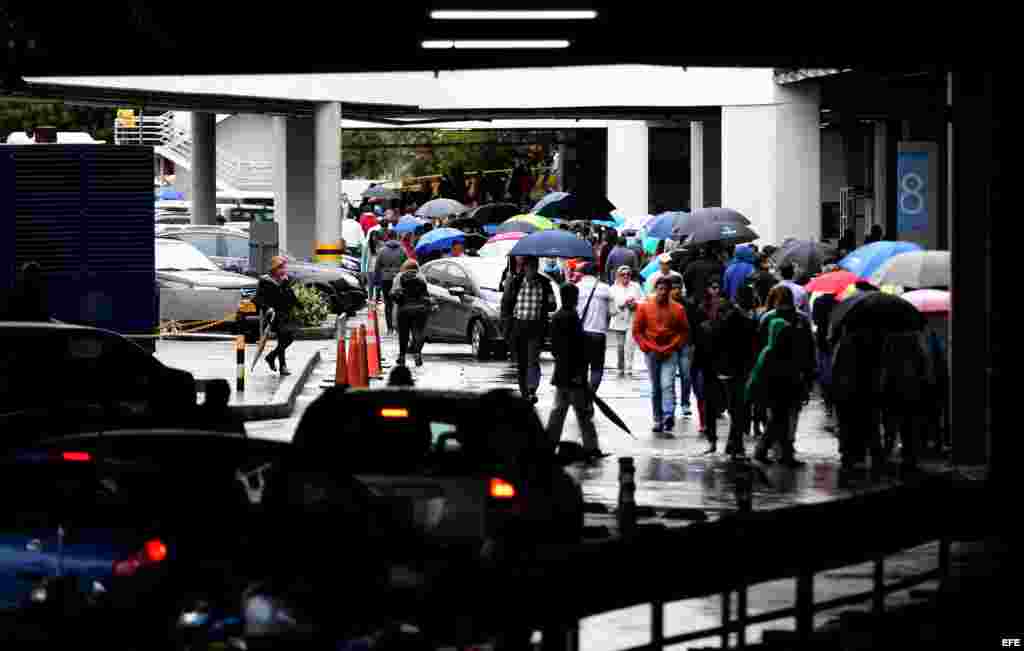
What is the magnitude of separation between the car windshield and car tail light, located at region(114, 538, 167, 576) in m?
29.8

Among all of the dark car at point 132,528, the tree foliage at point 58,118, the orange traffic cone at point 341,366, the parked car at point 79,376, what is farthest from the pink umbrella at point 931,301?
the tree foliage at point 58,118

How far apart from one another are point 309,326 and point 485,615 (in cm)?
3512

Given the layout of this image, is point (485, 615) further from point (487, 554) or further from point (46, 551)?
point (46, 551)

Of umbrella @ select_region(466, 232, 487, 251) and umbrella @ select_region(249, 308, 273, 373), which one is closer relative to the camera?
umbrella @ select_region(249, 308, 273, 373)

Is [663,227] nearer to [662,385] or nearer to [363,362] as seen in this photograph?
[363,362]

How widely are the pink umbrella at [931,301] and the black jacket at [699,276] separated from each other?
6409 millimetres

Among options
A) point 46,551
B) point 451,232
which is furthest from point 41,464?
point 451,232

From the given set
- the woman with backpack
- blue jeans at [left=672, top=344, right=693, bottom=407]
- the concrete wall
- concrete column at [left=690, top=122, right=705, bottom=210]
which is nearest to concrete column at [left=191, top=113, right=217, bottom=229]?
concrete column at [left=690, top=122, right=705, bottom=210]

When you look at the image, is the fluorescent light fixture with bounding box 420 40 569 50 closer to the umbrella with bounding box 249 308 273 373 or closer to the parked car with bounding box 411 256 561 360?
the umbrella with bounding box 249 308 273 373

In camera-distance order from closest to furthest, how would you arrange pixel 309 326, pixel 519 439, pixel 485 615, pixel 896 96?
pixel 485 615, pixel 519 439, pixel 309 326, pixel 896 96

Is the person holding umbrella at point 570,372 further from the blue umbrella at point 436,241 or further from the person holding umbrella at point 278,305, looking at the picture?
the blue umbrella at point 436,241

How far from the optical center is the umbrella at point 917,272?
24.4m

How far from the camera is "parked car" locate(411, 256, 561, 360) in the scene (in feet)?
124

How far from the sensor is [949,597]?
11773mm
